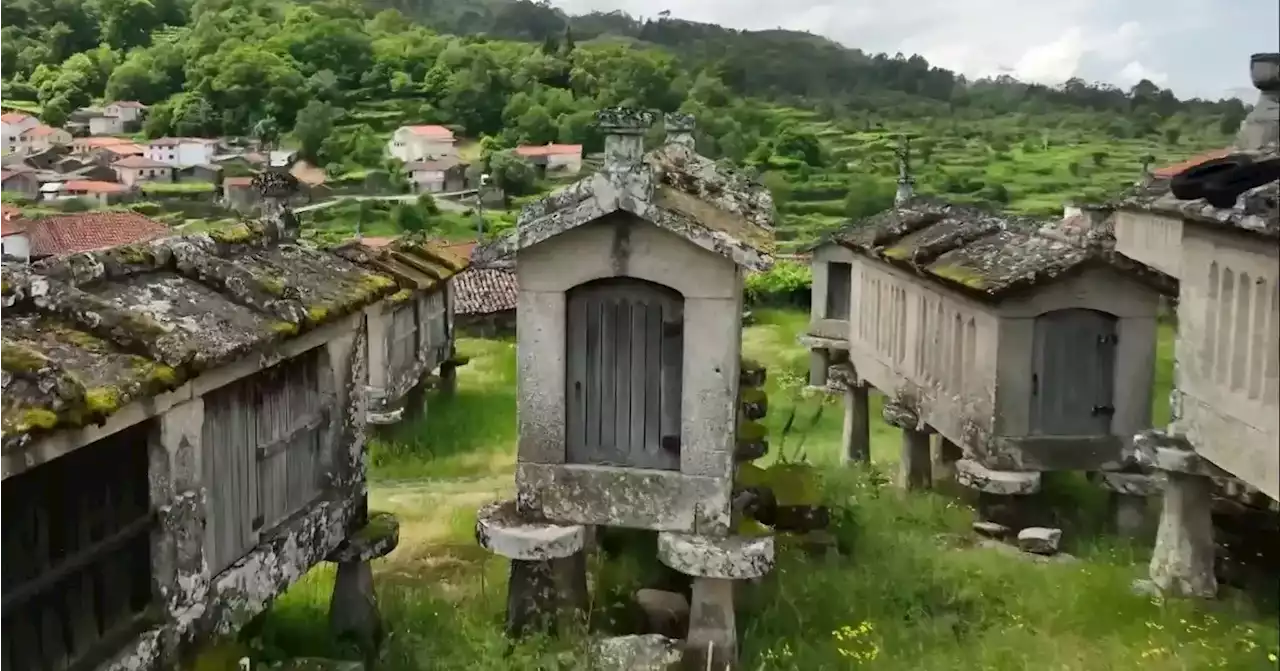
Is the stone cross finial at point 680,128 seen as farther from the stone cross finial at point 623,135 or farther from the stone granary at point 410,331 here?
the stone cross finial at point 623,135

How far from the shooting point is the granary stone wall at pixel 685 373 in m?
6.31

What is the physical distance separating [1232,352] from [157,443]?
507 cm

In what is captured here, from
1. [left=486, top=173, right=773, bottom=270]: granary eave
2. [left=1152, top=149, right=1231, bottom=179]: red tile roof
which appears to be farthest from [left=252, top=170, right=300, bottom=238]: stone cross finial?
[left=1152, top=149, right=1231, bottom=179]: red tile roof

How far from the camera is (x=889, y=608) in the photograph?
7871mm

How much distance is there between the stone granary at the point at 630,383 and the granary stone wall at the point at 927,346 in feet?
11.9

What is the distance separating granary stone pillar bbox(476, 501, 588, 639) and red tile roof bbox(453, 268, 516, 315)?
19.4 meters

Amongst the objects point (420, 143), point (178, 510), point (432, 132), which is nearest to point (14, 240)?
point (178, 510)

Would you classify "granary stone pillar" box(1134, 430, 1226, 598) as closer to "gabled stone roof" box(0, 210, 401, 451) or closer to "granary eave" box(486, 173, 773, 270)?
"granary eave" box(486, 173, 773, 270)

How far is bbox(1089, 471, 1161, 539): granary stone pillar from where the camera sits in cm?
937

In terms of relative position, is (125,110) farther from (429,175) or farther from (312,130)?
(429,175)

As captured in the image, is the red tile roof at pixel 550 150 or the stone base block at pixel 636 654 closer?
the stone base block at pixel 636 654

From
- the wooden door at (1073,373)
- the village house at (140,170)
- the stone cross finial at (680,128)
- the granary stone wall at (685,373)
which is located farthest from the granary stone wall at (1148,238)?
the village house at (140,170)

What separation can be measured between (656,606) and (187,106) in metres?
57.9

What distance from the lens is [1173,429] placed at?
6816 millimetres
